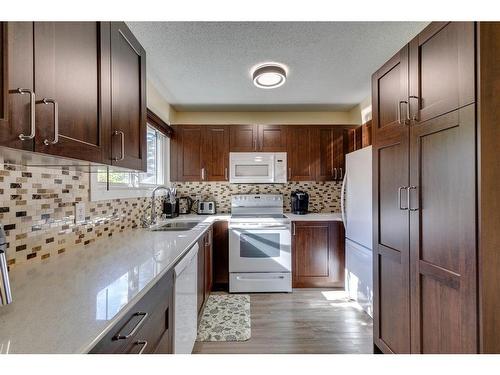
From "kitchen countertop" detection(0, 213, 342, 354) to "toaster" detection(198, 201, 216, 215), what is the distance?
6.02 feet

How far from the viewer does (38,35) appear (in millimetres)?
749

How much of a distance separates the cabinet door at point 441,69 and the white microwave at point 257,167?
6.52ft

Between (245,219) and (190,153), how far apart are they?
117 cm

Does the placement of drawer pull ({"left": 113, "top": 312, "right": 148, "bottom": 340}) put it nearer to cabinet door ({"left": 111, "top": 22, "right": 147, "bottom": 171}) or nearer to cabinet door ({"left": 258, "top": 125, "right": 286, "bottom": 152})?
cabinet door ({"left": 111, "top": 22, "right": 147, "bottom": 171})

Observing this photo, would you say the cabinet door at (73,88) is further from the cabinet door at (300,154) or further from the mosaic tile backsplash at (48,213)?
the cabinet door at (300,154)

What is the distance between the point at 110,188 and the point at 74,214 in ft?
1.36

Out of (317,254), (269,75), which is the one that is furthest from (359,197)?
(269,75)

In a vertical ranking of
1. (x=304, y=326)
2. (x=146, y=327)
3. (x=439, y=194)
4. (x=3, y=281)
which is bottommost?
(x=304, y=326)

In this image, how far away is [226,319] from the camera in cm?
228

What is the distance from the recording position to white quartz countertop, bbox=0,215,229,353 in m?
0.58

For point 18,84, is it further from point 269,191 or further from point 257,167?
point 269,191

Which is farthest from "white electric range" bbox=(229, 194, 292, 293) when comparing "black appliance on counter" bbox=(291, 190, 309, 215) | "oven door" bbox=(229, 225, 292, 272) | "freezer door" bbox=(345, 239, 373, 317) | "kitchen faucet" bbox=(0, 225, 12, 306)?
"kitchen faucet" bbox=(0, 225, 12, 306)
